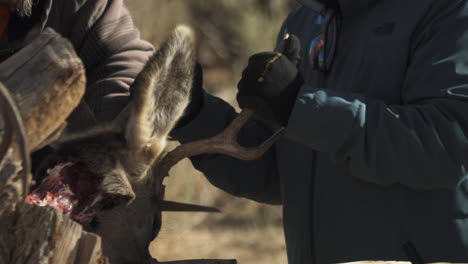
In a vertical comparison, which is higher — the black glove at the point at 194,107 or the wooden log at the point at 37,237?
the wooden log at the point at 37,237

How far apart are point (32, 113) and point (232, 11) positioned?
9556mm

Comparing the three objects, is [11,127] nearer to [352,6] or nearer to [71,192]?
[71,192]

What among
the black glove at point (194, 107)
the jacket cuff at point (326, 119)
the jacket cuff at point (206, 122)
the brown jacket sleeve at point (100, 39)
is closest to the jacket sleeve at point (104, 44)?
the brown jacket sleeve at point (100, 39)

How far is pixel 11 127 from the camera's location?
129 centimetres

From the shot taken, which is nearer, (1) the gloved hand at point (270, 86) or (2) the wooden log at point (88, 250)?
(2) the wooden log at point (88, 250)

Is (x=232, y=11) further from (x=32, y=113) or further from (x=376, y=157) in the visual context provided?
(x=32, y=113)

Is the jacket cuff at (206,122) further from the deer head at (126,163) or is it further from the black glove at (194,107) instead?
the deer head at (126,163)

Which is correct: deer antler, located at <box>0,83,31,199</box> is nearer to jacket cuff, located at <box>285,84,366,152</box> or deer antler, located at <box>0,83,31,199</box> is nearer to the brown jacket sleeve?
the brown jacket sleeve

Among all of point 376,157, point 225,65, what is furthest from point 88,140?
point 225,65

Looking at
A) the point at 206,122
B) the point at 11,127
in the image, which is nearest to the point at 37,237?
the point at 11,127

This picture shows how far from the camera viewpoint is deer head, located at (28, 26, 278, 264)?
5.70 feet

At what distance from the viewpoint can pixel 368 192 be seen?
2.52 metres

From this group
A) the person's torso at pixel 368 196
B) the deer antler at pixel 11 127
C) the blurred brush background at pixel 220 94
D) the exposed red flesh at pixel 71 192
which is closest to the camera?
the deer antler at pixel 11 127

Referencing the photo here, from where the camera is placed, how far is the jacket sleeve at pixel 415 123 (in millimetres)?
2254
